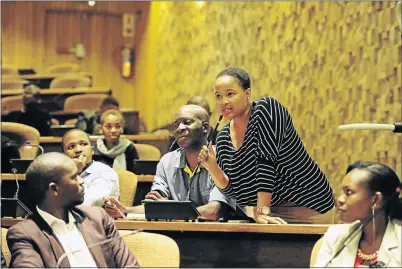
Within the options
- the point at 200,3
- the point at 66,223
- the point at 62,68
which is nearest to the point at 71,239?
the point at 66,223

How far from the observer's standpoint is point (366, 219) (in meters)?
3.07

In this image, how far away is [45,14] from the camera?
14.6 meters

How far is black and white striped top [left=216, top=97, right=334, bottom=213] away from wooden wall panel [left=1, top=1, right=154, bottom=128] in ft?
34.5

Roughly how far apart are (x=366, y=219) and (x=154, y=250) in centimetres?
85

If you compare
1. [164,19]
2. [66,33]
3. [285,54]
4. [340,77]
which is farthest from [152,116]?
[340,77]

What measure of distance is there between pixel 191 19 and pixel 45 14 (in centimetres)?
403

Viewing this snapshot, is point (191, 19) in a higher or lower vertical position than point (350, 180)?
higher

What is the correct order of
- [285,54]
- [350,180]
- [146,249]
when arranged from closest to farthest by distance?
[350,180] < [146,249] < [285,54]

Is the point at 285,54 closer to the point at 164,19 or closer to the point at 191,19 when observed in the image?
the point at 191,19

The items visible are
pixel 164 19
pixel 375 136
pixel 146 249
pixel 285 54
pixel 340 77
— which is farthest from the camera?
pixel 164 19

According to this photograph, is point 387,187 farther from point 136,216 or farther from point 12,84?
point 12,84

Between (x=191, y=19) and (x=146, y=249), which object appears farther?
(x=191, y=19)

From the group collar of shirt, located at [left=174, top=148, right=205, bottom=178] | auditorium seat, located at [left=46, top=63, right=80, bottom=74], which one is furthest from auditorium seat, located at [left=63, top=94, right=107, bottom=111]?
collar of shirt, located at [left=174, top=148, right=205, bottom=178]

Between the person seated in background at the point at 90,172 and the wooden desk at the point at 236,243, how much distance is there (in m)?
0.81
